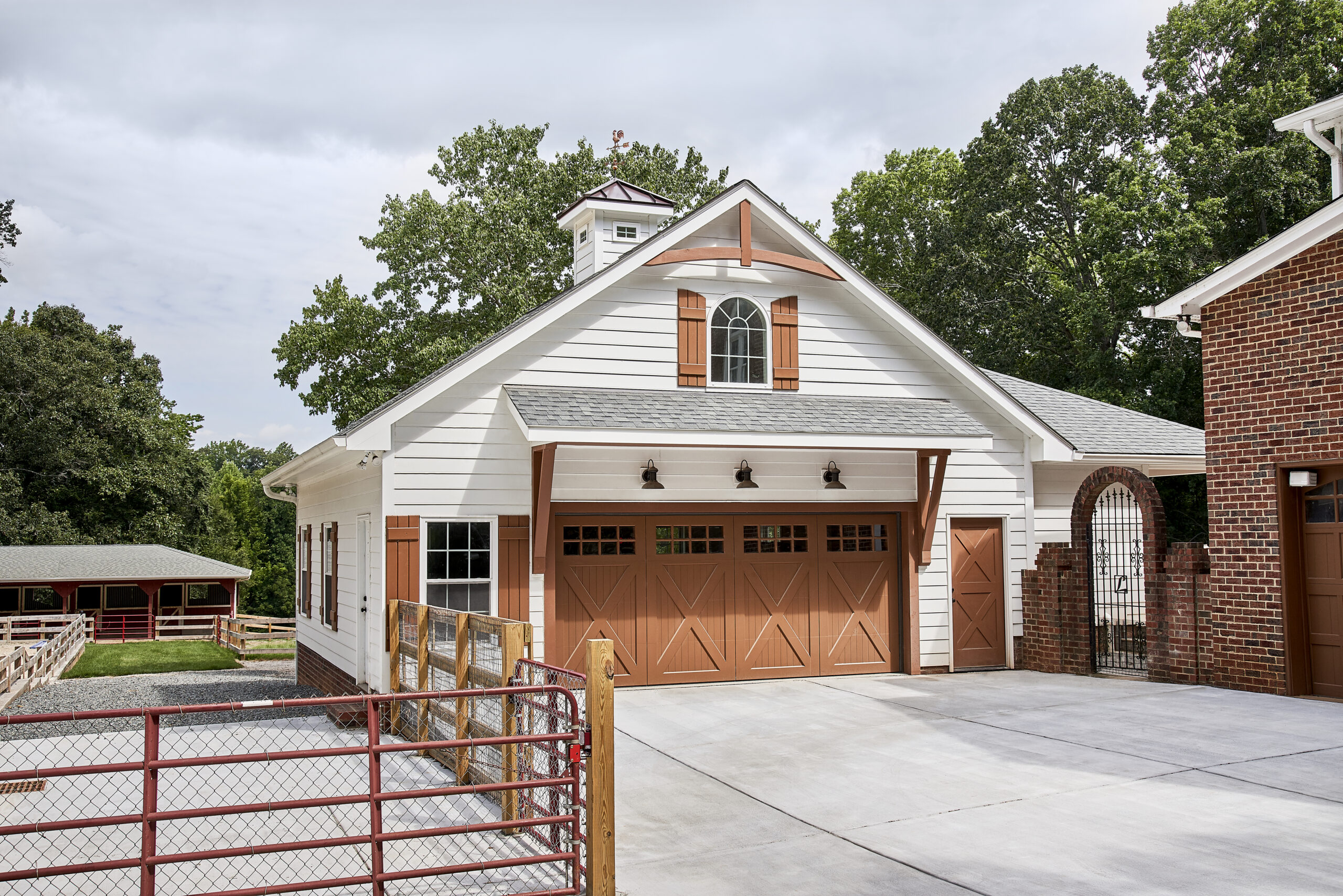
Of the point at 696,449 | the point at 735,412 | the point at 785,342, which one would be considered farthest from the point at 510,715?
the point at 785,342

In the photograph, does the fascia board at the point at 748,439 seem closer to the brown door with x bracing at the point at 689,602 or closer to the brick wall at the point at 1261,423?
the brown door with x bracing at the point at 689,602

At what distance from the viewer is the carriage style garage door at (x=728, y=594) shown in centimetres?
1321

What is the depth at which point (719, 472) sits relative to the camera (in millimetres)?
13555

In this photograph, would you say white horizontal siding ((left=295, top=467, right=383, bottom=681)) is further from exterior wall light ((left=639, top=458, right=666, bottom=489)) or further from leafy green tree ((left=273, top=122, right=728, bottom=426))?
leafy green tree ((left=273, top=122, right=728, bottom=426))

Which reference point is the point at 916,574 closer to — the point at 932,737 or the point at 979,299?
the point at 932,737

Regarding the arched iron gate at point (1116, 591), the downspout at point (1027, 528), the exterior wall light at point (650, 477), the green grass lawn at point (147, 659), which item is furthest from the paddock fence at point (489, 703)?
the green grass lawn at point (147, 659)

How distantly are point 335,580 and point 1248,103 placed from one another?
26.2m

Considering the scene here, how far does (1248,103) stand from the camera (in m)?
28.3

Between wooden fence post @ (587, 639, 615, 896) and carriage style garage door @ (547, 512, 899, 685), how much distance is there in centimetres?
674

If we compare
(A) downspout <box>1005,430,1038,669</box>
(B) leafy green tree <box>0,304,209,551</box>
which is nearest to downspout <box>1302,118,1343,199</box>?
(A) downspout <box>1005,430,1038,669</box>

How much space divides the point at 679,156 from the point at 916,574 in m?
26.7

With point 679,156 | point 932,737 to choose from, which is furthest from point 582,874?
point 679,156

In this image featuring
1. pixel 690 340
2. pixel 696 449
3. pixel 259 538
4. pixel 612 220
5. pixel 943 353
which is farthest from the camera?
pixel 259 538

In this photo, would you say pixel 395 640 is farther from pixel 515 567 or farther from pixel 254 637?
pixel 254 637
